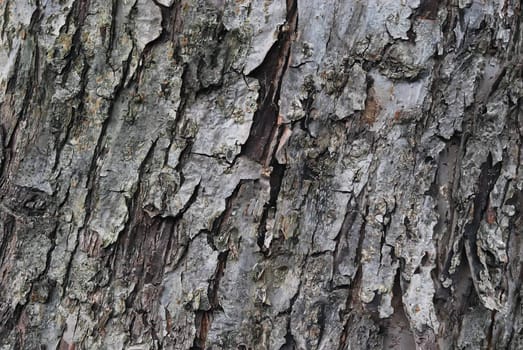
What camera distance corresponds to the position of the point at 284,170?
1271 mm

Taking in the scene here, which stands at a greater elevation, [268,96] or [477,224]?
[268,96]

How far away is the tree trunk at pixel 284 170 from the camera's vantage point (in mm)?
1239

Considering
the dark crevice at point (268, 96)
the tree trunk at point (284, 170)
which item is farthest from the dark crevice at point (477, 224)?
the dark crevice at point (268, 96)

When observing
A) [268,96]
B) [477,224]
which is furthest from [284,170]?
[477,224]

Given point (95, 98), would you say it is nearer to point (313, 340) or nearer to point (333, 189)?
point (333, 189)

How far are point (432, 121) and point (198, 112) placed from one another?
449 millimetres

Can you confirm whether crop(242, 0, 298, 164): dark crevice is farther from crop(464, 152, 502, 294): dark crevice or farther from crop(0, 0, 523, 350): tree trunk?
crop(464, 152, 502, 294): dark crevice

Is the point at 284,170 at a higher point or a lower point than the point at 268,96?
lower

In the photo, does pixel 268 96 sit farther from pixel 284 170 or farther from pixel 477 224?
pixel 477 224

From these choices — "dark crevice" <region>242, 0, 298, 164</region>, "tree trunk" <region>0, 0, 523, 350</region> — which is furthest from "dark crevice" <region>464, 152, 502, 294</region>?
"dark crevice" <region>242, 0, 298, 164</region>

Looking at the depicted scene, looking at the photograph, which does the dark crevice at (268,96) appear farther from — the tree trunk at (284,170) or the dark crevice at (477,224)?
the dark crevice at (477,224)

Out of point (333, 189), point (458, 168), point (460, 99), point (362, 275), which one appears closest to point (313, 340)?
point (362, 275)

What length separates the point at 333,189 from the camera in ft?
4.12

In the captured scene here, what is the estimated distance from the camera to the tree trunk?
1.24 metres
